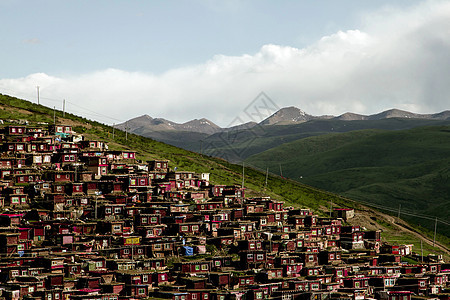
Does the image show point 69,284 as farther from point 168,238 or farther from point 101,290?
point 168,238

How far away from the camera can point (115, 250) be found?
74312 mm

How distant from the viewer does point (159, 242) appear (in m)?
77.0

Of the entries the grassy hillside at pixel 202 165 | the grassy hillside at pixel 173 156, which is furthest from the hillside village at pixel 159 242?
the grassy hillside at pixel 173 156

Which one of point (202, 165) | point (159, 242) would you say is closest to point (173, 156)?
point (202, 165)

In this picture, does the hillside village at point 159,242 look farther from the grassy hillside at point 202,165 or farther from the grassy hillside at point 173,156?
the grassy hillside at point 173,156

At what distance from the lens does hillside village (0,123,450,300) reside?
65.9 metres

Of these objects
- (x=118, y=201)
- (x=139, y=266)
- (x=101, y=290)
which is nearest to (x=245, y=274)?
(x=139, y=266)

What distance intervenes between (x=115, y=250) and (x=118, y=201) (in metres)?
12.8

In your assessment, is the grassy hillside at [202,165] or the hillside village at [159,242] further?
the grassy hillside at [202,165]

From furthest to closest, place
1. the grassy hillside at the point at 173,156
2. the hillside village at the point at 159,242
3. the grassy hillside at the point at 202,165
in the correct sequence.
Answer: the grassy hillside at the point at 173,156
the grassy hillside at the point at 202,165
the hillside village at the point at 159,242

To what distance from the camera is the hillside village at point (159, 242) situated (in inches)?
2596

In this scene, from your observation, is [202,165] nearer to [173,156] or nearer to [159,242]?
[173,156]

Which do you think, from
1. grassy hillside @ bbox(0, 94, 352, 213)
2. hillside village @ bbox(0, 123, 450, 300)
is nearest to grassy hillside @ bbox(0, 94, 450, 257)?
grassy hillside @ bbox(0, 94, 352, 213)

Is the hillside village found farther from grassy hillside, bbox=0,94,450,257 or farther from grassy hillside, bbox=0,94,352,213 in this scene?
grassy hillside, bbox=0,94,352,213
